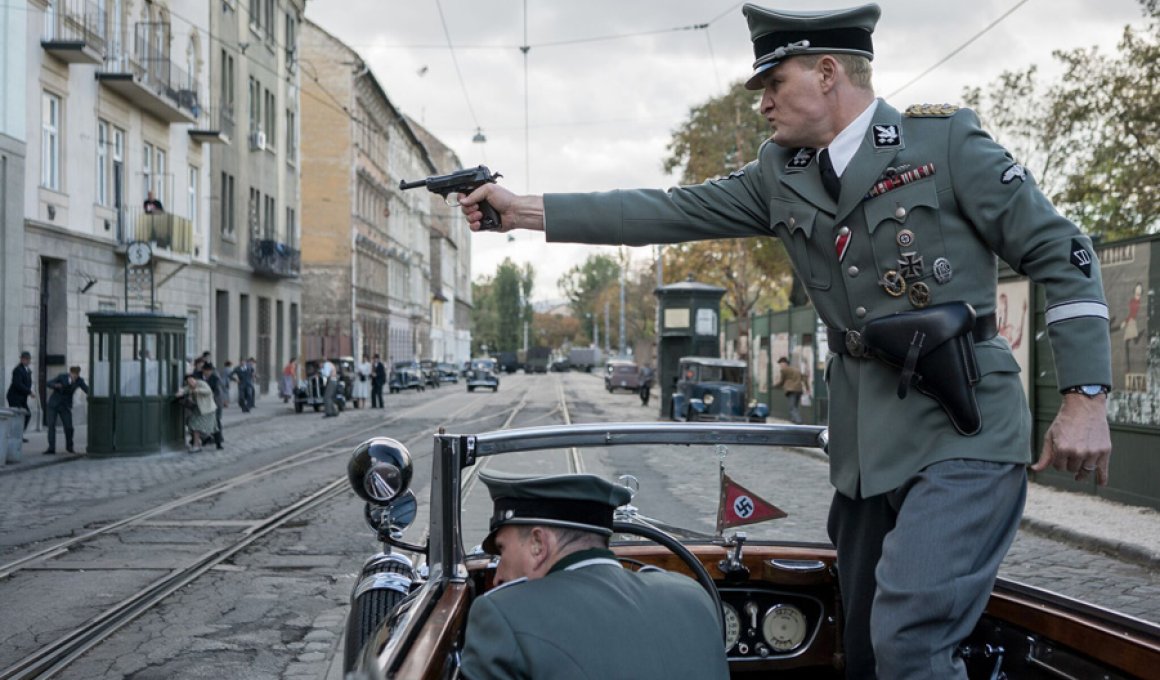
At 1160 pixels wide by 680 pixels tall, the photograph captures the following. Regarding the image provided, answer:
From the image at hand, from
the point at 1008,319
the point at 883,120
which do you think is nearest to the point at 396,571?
the point at 883,120

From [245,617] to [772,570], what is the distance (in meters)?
4.16

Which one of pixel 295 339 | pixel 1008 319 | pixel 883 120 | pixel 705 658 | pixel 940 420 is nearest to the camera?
pixel 705 658

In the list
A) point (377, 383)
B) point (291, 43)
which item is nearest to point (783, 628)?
point (377, 383)

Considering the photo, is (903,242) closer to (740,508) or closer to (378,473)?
(740,508)

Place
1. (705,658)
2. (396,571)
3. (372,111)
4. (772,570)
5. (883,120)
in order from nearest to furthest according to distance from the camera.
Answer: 1. (705,658)
2. (883,120)
3. (772,570)
4. (396,571)
5. (372,111)

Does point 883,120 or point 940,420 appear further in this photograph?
point 883,120

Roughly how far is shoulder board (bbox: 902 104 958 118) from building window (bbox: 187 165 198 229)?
3391cm

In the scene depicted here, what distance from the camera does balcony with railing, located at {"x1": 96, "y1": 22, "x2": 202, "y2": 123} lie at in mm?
27594

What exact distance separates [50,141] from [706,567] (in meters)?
24.6

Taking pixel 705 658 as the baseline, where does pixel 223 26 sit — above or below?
above

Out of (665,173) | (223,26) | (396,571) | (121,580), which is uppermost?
(223,26)

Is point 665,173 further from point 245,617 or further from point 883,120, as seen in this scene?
point 883,120

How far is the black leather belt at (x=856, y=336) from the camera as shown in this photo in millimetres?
2449

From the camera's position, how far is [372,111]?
65375mm
